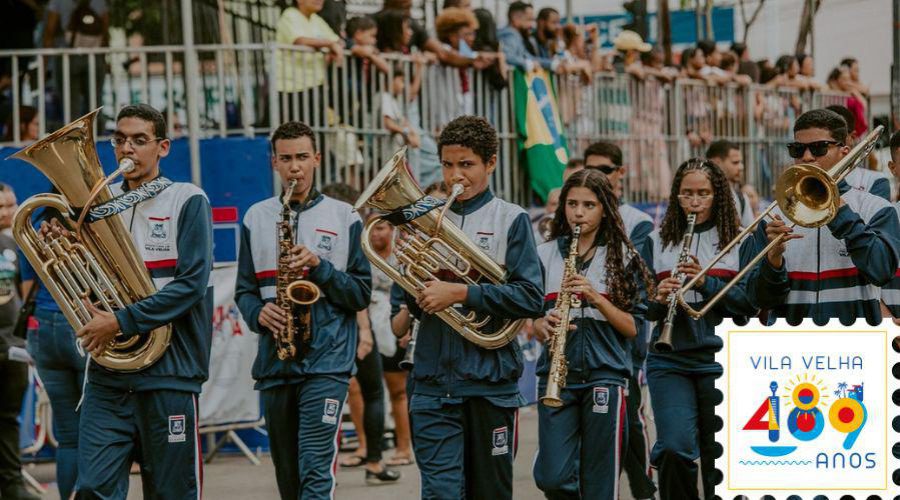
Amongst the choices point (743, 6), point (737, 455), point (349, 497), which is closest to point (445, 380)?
point (737, 455)

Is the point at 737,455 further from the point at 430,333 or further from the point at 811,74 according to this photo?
the point at 811,74

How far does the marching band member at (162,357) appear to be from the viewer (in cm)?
689

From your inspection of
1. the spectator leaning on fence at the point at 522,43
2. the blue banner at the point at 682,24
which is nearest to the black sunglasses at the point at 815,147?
the spectator leaning on fence at the point at 522,43

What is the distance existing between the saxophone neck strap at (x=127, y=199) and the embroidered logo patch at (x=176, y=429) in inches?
37.9

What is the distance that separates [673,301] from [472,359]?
1201 millimetres

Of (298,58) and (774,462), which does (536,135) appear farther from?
(774,462)

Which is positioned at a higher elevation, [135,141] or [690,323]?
[135,141]

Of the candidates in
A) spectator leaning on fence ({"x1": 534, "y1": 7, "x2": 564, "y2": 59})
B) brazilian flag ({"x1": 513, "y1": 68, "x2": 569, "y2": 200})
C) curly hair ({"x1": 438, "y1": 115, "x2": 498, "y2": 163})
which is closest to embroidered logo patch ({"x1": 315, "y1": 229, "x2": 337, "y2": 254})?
curly hair ({"x1": 438, "y1": 115, "x2": 498, "y2": 163})

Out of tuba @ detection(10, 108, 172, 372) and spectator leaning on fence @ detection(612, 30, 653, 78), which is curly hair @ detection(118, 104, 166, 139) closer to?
tuba @ detection(10, 108, 172, 372)

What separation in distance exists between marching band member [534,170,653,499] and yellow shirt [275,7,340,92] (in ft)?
14.6

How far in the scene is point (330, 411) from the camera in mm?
7562

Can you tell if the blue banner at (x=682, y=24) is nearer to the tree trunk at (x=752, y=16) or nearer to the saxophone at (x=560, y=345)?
the tree trunk at (x=752, y=16)

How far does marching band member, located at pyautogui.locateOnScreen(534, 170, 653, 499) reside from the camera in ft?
24.7

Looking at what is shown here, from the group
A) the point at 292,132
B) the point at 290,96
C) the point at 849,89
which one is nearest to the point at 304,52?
the point at 290,96
